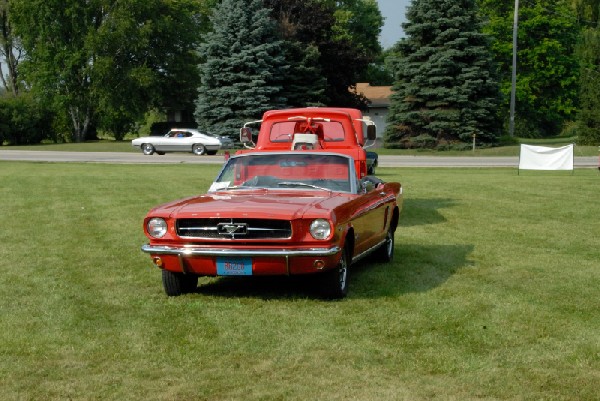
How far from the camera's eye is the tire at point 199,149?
48228mm

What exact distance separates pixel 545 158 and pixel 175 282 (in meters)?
24.7

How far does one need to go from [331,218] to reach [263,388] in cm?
272

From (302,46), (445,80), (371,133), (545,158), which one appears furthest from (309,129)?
(302,46)

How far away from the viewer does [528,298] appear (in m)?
8.41

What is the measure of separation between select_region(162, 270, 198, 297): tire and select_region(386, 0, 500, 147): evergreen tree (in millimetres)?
42164

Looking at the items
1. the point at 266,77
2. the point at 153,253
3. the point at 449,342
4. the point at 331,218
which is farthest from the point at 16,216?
the point at 266,77

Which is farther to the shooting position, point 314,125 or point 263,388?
point 314,125

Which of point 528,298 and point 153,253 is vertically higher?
point 153,253

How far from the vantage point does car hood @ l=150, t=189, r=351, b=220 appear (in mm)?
8047

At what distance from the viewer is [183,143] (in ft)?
161

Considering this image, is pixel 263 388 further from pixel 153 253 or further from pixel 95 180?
pixel 95 180

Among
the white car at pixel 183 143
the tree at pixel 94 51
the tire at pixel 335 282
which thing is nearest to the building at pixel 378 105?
the tree at pixel 94 51

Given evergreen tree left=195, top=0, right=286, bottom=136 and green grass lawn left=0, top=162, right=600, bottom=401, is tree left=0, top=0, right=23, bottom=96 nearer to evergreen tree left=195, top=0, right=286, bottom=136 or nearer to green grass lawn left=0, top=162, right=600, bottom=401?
evergreen tree left=195, top=0, right=286, bottom=136

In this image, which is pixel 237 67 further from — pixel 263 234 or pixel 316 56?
pixel 263 234
